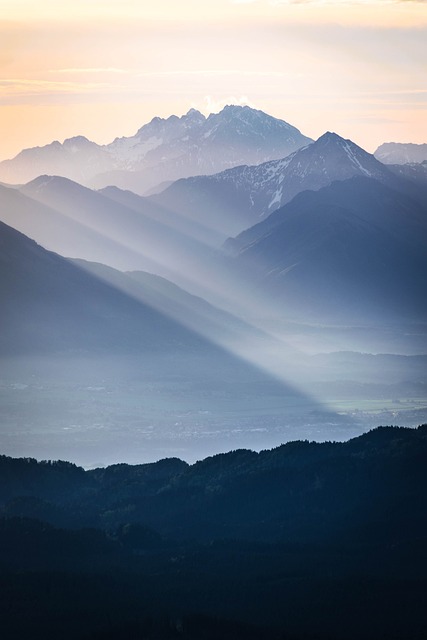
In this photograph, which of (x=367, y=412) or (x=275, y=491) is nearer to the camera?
(x=275, y=491)

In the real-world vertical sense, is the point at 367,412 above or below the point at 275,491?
above

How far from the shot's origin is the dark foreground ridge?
73.8 m

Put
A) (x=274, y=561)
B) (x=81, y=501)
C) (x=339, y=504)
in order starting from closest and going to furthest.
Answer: (x=274, y=561)
(x=339, y=504)
(x=81, y=501)

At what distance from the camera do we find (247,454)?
4250 inches

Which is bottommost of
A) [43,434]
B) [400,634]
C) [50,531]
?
[400,634]

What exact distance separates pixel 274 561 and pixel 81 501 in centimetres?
2297

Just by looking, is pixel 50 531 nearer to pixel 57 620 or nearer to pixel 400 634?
pixel 57 620

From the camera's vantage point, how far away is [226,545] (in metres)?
87.8

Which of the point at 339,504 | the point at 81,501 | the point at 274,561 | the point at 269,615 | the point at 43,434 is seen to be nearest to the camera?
the point at 269,615

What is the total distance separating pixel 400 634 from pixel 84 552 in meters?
21.0

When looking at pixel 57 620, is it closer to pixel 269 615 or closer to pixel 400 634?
pixel 269 615

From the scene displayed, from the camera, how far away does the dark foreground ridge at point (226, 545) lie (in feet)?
242

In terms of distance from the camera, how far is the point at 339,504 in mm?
96688

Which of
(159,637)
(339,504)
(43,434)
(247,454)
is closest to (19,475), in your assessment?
(247,454)
